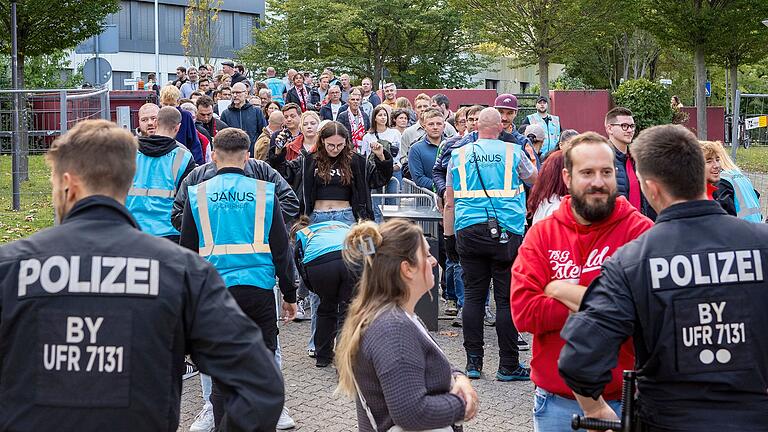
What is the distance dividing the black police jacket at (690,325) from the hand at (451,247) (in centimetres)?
632

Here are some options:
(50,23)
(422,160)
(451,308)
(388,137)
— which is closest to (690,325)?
(451,308)

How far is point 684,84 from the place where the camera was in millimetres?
53469

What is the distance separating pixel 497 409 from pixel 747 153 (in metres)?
12.2

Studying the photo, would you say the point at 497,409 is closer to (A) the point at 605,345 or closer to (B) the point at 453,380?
(B) the point at 453,380

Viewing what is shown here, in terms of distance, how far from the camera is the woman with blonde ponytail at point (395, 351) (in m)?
3.76

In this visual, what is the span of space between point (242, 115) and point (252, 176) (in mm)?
8246

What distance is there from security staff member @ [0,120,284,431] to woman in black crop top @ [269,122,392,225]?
534 centimetres

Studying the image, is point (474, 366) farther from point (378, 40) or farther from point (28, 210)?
point (378, 40)

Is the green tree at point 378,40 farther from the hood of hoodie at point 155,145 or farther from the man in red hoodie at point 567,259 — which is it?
the man in red hoodie at point 567,259

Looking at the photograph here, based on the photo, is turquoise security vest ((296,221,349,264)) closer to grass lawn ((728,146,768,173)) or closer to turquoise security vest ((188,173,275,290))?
turquoise security vest ((188,173,275,290))

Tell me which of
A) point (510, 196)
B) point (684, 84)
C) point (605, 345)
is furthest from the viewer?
point (684, 84)

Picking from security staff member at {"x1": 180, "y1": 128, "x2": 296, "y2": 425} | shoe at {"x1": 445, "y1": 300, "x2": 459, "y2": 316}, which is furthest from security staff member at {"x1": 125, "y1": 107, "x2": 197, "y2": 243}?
shoe at {"x1": 445, "y1": 300, "x2": 459, "y2": 316}

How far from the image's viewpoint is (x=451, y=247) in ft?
33.2

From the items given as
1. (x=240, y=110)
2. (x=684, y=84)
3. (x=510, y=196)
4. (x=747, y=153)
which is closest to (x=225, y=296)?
(x=510, y=196)
